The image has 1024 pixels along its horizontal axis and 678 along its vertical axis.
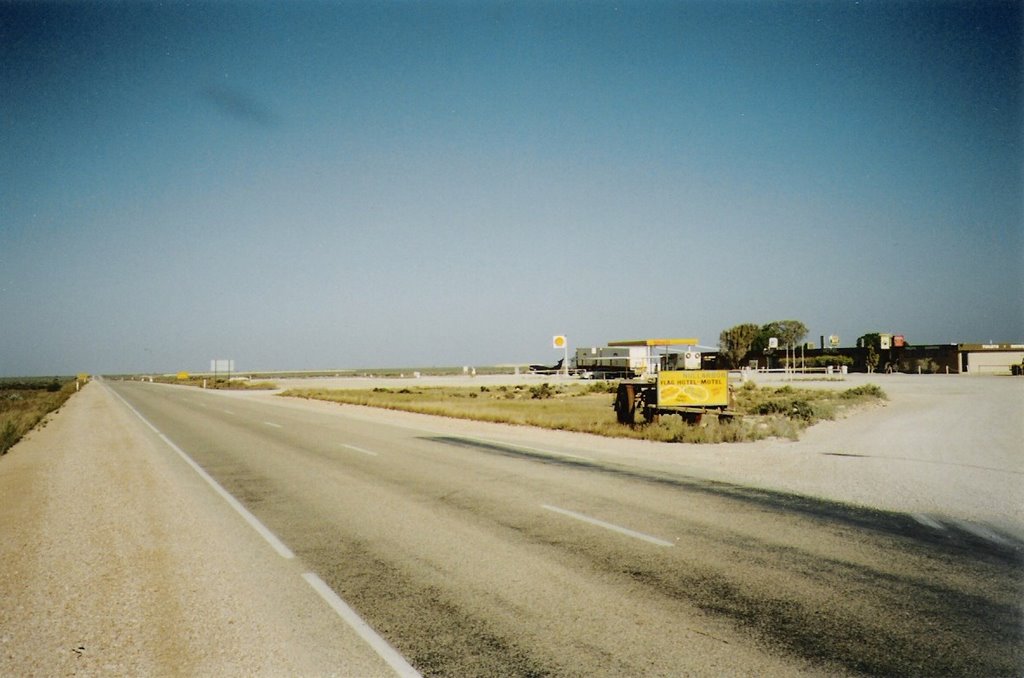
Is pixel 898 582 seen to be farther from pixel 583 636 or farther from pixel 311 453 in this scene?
pixel 311 453

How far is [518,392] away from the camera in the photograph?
161 feet

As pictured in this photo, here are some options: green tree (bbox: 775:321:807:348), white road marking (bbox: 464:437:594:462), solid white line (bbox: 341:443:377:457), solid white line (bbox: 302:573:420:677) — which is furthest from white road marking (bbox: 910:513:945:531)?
green tree (bbox: 775:321:807:348)

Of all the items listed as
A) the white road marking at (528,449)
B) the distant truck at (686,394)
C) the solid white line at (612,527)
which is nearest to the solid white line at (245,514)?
the solid white line at (612,527)

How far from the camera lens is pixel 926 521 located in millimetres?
8359

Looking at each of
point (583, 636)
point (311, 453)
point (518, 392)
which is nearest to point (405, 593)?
point (583, 636)

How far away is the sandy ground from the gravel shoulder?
321 inches

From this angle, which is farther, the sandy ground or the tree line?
the tree line

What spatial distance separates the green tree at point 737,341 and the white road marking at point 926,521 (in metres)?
88.0

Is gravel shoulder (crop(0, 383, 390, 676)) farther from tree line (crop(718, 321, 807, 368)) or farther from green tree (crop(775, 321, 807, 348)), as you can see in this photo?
green tree (crop(775, 321, 807, 348))

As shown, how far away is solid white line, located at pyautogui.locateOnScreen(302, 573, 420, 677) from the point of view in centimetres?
425

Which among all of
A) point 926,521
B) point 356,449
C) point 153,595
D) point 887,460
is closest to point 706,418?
point 887,460

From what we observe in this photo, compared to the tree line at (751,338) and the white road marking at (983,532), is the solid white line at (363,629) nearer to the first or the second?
the white road marking at (983,532)

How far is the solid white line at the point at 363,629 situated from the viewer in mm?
4250

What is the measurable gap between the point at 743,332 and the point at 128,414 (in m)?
86.9
